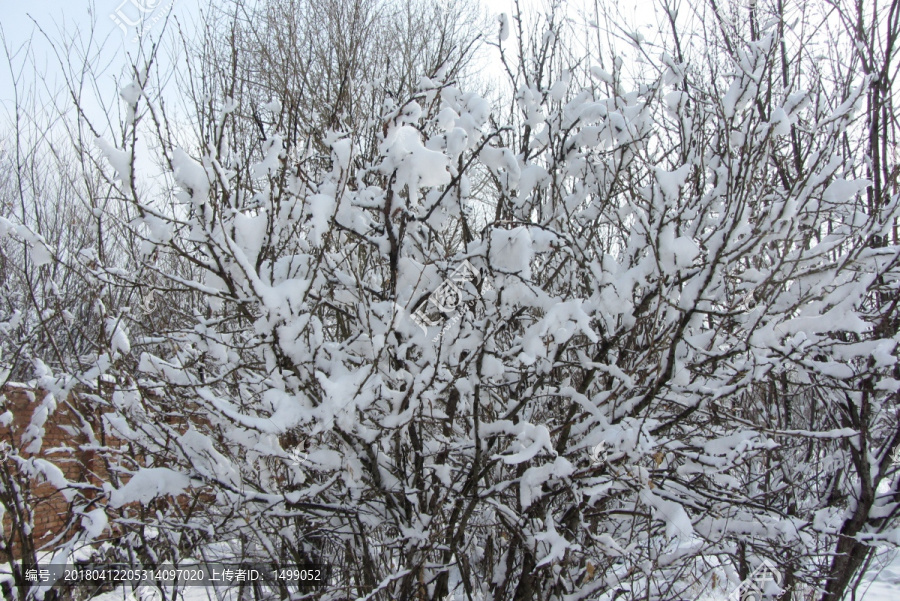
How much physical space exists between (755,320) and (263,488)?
210 cm

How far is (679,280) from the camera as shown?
90.5 inches

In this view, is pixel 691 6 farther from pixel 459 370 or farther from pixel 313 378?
pixel 313 378

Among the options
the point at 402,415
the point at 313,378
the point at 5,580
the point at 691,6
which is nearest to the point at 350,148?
the point at 313,378

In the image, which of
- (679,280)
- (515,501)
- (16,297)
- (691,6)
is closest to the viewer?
(679,280)

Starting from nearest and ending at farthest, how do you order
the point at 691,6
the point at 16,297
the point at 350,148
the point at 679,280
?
1. the point at 350,148
2. the point at 679,280
3. the point at 691,6
4. the point at 16,297

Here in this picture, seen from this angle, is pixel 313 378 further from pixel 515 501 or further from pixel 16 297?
pixel 16 297

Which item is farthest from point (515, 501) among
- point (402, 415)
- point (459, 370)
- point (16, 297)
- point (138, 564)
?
point (16, 297)

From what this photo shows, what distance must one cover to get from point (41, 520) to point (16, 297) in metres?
3.39

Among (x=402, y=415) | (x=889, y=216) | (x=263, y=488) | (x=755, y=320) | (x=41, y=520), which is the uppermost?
(x=889, y=216)

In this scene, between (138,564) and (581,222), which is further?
(138,564)

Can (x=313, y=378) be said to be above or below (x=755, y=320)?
below

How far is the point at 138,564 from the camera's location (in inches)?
130

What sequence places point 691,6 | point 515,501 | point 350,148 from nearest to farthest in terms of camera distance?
point 350,148 < point 515,501 < point 691,6

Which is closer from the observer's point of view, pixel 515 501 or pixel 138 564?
pixel 515 501
